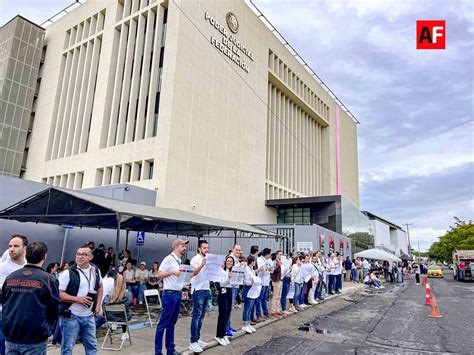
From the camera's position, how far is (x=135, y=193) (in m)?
20.1

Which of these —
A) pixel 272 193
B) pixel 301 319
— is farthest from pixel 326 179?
pixel 301 319

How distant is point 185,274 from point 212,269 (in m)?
0.89

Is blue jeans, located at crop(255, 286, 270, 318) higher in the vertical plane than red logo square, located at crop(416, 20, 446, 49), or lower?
lower

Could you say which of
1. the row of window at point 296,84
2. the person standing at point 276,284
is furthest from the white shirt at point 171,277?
the row of window at point 296,84

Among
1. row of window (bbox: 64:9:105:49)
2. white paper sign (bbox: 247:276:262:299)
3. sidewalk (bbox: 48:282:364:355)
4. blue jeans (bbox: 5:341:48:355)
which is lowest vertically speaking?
sidewalk (bbox: 48:282:364:355)

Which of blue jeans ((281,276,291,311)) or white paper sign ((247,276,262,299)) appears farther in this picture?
blue jeans ((281,276,291,311))

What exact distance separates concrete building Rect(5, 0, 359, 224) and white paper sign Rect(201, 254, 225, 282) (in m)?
14.6

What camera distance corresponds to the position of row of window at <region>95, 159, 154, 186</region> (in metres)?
23.0

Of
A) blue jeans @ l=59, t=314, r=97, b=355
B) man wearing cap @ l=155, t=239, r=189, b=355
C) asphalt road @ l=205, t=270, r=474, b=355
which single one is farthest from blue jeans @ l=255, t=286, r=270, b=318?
blue jeans @ l=59, t=314, r=97, b=355

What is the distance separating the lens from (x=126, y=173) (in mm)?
24031

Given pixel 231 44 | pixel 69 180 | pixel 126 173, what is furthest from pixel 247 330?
pixel 231 44

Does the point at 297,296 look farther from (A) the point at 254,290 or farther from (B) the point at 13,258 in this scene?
(B) the point at 13,258

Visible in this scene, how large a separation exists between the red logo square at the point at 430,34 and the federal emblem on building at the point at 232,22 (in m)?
21.0

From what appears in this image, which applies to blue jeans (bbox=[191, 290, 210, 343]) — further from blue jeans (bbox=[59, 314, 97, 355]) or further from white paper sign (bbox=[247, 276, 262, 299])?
blue jeans (bbox=[59, 314, 97, 355])
